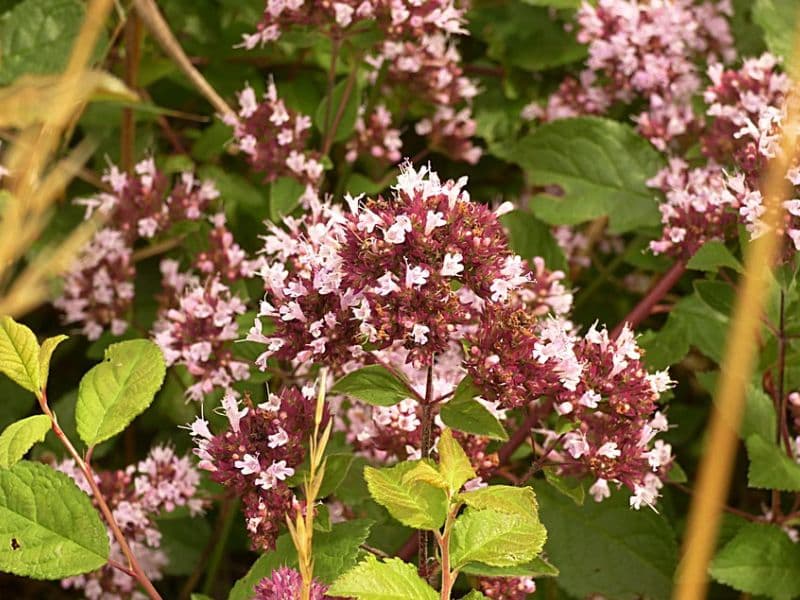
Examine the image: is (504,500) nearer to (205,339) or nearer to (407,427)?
(407,427)

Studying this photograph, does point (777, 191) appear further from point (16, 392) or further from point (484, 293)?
point (16, 392)

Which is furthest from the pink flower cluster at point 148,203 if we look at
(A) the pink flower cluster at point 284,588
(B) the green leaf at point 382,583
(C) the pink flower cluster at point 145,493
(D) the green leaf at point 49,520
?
(B) the green leaf at point 382,583

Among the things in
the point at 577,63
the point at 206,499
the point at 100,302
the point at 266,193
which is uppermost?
the point at 577,63

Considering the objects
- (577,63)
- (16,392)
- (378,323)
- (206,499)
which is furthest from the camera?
(577,63)

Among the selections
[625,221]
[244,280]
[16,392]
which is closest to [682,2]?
[625,221]

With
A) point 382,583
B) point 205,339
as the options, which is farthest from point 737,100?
point 382,583

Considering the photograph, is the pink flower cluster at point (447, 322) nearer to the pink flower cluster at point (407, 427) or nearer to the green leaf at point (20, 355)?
the pink flower cluster at point (407, 427)
